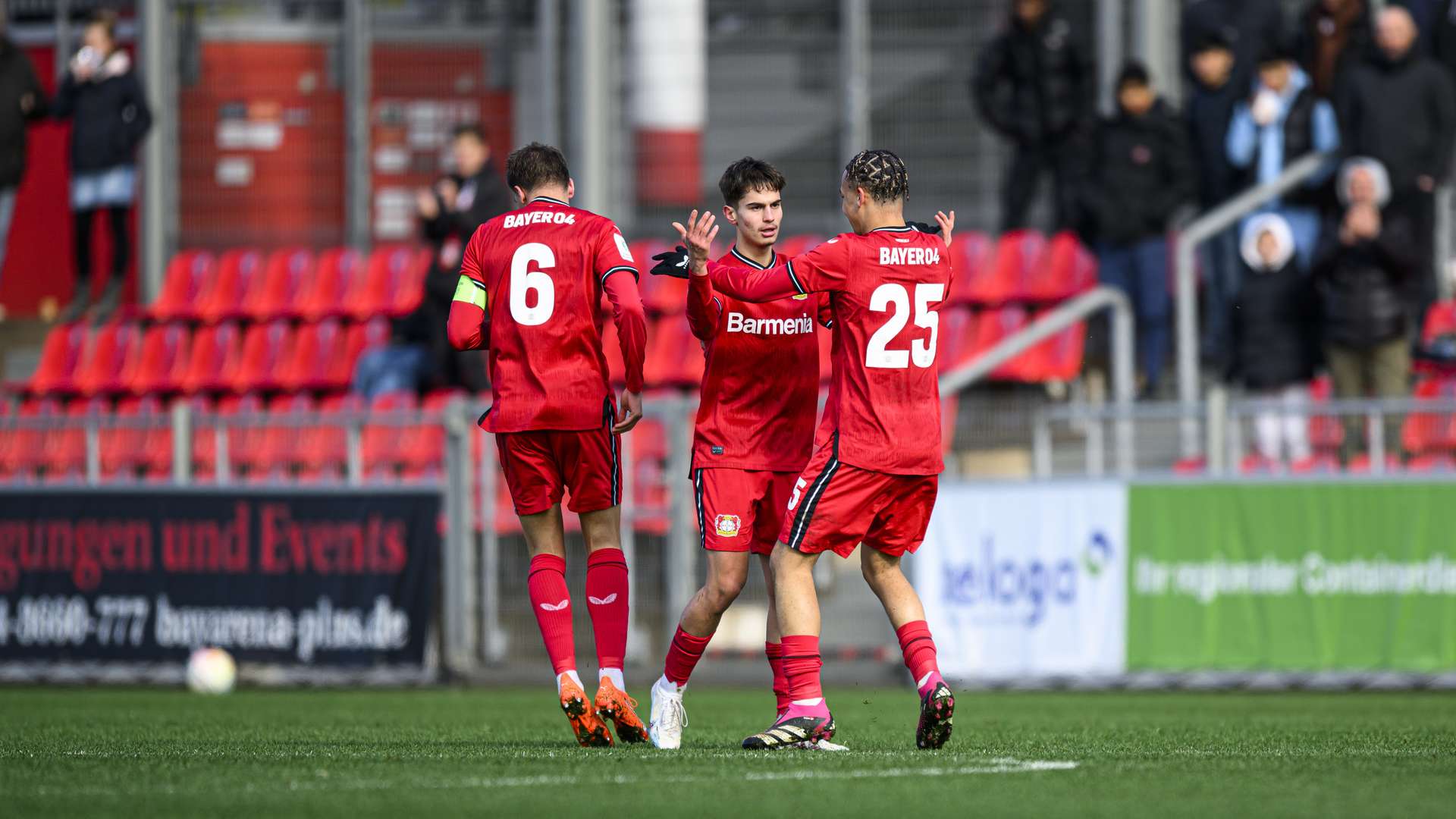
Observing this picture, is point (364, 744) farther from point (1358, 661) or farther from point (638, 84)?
point (638, 84)

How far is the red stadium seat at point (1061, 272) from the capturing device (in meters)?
16.1

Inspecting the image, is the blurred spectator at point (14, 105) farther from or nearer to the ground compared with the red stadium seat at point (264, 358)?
farther from the ground

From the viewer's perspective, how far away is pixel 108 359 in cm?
1909

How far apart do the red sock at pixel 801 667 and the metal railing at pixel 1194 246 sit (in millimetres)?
7567

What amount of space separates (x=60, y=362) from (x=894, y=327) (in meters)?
13.3

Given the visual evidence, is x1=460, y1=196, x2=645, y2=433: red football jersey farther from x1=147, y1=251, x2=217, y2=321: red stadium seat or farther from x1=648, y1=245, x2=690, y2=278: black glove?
x1=147, y1=251, x2=217, y2=321: red stadium seat

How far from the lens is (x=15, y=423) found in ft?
50.4

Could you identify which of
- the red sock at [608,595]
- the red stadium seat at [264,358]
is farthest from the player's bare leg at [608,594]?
the red stadium seat at [264,358]

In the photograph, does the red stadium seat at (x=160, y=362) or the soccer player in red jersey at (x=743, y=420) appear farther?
the red stadium seat at (x=160, y=362)

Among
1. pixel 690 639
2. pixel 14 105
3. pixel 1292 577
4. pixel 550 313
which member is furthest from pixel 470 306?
pixel 14 105

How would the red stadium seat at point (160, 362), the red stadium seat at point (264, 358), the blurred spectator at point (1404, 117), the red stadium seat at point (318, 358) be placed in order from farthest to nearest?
the red stadium seat at point (160, 362) → the red stadium seat at point (264, 358) → the red stadium seat at point (318, 358) → the blurred spectator at point (1404, 117)

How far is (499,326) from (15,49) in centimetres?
1278

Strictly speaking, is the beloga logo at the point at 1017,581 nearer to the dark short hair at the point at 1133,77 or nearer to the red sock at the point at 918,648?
the dark short hair at the point at 1133,77

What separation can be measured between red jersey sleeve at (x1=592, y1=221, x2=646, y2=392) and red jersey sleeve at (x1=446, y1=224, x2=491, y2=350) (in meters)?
0.44
